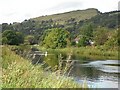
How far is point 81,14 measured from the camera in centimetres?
19125

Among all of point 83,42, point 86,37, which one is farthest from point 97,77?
point 86,37

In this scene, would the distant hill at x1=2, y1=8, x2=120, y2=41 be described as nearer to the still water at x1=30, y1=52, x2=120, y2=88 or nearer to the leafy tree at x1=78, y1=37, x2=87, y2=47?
the leafy tree at x1=78, y1=37, x2=87, y2=47

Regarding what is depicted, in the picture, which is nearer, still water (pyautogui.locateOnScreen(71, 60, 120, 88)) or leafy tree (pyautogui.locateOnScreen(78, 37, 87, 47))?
still water (pyautogui.locateOnScreen(71, 60, 120, 88))

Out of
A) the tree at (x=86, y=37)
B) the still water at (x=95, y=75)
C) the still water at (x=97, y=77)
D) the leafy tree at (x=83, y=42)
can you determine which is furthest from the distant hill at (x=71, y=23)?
the still water at (x=97, y=77)

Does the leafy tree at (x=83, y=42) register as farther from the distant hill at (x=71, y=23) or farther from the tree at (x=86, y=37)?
the distant hill at (x=71, y=23)

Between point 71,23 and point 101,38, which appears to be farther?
point 71,23

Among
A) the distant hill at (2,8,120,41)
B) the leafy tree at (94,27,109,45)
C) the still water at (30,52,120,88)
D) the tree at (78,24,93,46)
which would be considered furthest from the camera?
the distant hill at (2,8,120,41)

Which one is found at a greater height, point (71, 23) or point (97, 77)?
point (97, 77)

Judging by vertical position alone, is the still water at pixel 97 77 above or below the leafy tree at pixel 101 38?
above

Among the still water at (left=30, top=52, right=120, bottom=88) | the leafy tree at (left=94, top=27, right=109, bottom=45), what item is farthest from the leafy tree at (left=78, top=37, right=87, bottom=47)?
the still water at (left=30, top=52, right=120, bottom=88)

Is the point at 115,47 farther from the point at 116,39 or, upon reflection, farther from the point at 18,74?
the point at 18,74

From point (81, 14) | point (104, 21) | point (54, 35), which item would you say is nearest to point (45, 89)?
point (54, 35)

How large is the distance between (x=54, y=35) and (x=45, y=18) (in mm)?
114302

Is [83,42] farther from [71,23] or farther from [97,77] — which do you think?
[71,23]
